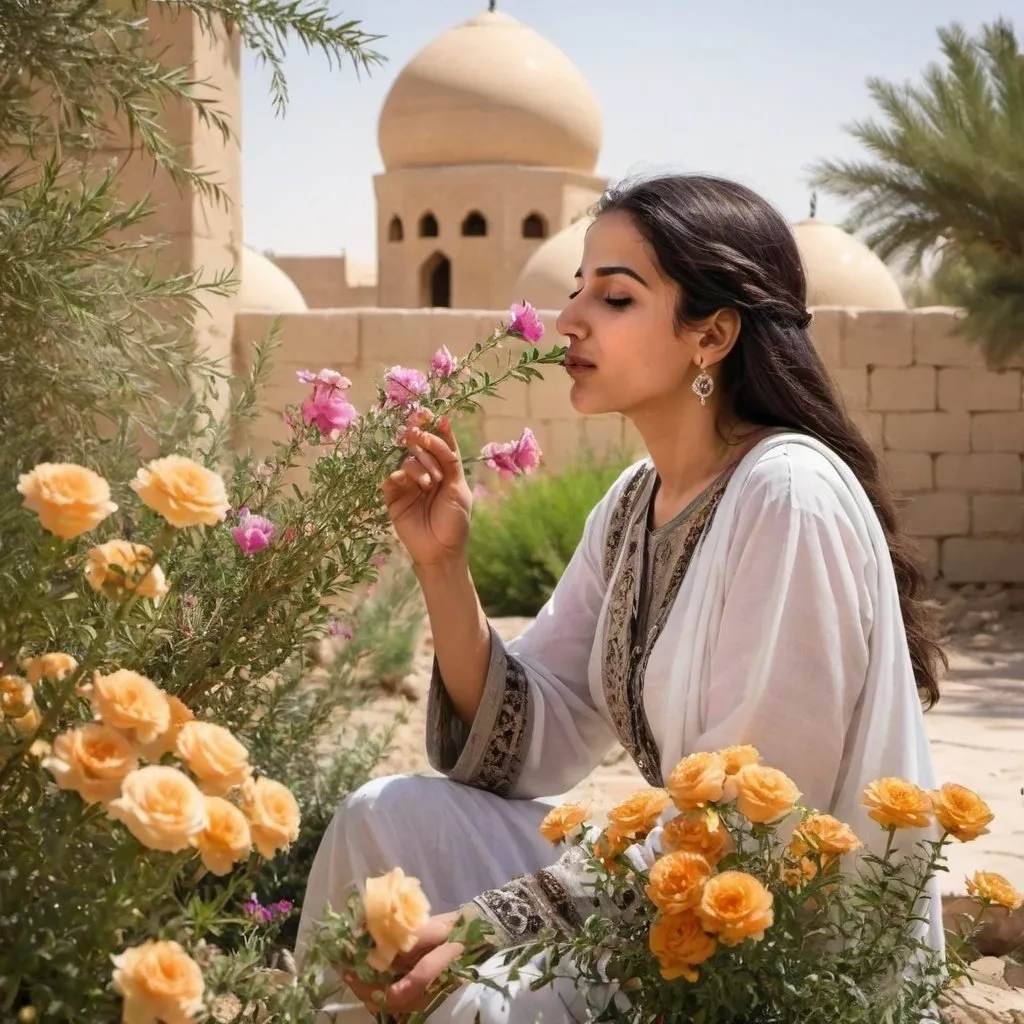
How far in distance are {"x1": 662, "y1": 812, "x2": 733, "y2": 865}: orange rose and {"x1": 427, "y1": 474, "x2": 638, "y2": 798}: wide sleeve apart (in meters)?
0.76

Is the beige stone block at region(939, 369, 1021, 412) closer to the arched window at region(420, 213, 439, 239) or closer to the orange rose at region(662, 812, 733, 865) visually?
the orange rose at region(662, 812, 733, 865)

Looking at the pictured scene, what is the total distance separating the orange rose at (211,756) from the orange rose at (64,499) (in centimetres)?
21

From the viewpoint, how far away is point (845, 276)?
598 inches

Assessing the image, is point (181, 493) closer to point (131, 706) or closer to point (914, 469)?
point (131, 706)

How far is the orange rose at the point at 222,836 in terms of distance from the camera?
1.29 metres

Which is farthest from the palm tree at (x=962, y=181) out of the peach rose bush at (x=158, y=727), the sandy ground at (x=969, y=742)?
the peach rose bush at (x=158, y=727)

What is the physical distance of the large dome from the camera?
19812 mm

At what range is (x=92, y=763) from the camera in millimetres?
1301

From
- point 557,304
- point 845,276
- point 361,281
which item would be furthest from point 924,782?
point 361,281

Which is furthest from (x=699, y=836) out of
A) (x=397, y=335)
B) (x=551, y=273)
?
(x=551, y=273)

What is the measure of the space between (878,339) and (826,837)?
9.22 m

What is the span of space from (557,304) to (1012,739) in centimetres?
890

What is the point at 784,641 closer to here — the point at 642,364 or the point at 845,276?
the point at 642,364

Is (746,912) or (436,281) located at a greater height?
(436,281)
